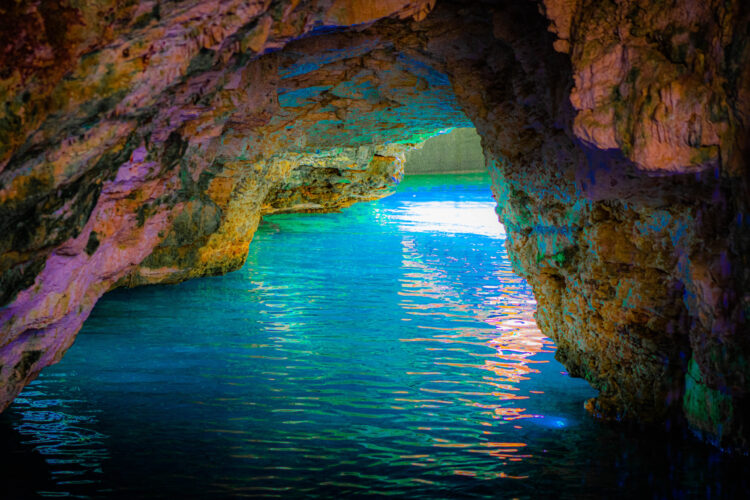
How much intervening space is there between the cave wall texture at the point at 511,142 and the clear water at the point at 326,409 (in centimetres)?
53

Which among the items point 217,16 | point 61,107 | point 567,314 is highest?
point 217,16

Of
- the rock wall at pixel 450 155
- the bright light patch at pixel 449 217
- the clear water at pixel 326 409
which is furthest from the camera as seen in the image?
the rock wall at pixel 450 155

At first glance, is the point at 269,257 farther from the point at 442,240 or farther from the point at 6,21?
the point at 6,21

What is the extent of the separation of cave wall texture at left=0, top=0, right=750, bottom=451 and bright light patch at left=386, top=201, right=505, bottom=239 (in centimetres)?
895

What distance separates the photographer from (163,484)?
3.82 meters

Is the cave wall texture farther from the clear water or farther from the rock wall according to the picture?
the rock wall

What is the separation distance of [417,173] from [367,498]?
31.3 m

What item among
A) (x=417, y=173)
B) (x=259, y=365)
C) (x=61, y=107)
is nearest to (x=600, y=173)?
(x=61, y=107)

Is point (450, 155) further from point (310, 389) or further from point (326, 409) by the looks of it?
point (326, 409)

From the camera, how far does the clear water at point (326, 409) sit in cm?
394

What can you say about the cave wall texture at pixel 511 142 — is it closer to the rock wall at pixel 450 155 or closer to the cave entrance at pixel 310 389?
the cave entrance at pixel 310 389

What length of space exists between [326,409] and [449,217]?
12.8 metres

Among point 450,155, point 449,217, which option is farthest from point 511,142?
point 450,155

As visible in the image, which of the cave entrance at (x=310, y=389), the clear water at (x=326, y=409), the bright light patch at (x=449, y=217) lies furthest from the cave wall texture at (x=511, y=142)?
the bright light patch at (x=449, y=217)
